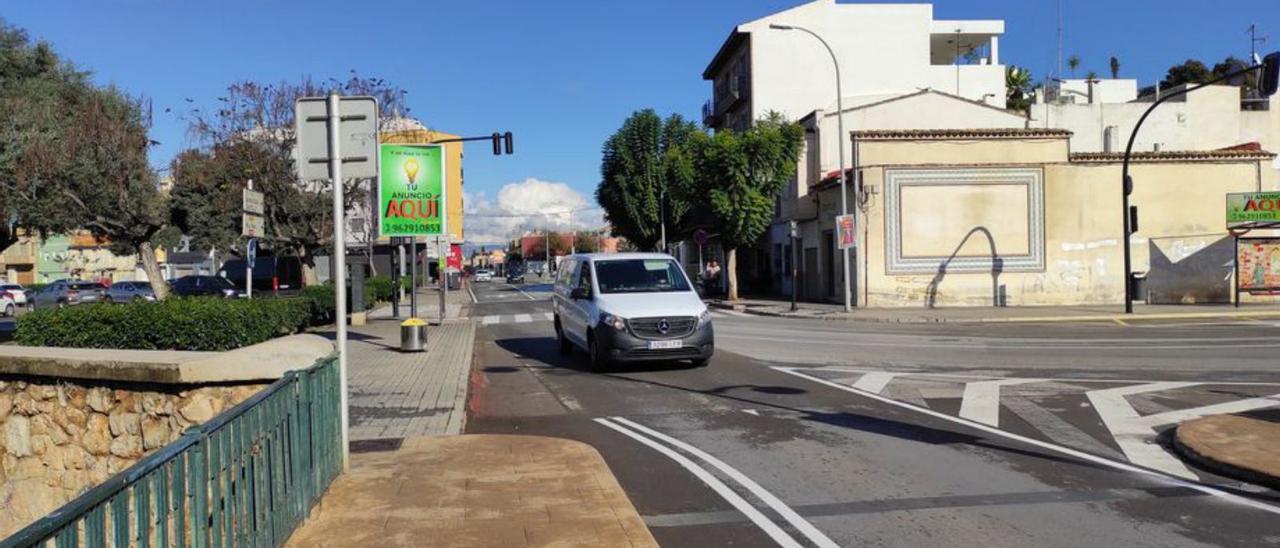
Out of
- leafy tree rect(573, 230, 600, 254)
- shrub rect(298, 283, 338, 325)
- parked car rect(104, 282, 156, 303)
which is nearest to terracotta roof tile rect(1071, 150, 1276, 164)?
shrub rect(298, 283, 338, 325)

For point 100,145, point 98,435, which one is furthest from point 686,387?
point 100,145

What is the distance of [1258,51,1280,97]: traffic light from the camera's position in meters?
17.8

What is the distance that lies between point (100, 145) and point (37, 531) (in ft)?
71.1

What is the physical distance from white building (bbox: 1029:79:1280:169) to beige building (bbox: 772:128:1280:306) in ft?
38.0

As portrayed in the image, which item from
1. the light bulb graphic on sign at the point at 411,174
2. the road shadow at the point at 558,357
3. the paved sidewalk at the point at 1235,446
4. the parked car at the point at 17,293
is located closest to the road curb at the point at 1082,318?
the road shadow at the point at 558,357

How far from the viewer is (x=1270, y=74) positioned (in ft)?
58.6

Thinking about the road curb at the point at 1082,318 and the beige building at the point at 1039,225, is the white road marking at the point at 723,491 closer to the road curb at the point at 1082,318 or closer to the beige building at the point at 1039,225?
the road curb at the point at 1082,318

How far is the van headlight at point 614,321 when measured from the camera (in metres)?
13.6

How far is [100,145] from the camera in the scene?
20.9 meters

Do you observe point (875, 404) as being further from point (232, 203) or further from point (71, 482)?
point (232, 203)

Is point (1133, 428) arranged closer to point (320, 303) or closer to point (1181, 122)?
point (320, 303)

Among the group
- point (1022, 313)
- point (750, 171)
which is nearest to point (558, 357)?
point (1022, 313)

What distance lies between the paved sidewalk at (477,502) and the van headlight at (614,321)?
5673mm

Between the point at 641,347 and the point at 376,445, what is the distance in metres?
5.81
